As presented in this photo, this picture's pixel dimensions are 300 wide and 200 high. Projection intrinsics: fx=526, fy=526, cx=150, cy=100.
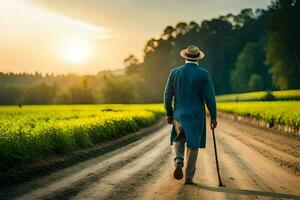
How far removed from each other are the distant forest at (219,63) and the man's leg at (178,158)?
3387 inches

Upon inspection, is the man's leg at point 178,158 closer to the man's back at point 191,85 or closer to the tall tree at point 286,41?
the man's back at point 191,85

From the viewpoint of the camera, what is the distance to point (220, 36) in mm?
158875

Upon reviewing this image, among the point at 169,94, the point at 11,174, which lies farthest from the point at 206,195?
the point at 11,174

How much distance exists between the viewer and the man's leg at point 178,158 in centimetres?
968

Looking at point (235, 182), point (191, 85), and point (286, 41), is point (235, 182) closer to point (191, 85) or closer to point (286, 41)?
point (191, 85)

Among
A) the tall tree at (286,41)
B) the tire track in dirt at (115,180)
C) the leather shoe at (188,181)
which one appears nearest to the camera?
the tire track in dirt at (115,180)

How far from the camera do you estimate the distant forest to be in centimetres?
9444

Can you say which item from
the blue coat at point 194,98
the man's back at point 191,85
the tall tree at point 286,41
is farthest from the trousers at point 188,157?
the tall tree at point 286,41

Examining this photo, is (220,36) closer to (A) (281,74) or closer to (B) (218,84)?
(B) (218,84)

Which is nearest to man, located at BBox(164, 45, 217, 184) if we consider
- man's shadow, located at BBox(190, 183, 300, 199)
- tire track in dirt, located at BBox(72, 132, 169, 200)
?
man's shadow, located at BBox(190, 183, 300, 199)

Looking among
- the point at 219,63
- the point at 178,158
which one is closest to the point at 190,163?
the point at 178,158

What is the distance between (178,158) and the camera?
983 cm

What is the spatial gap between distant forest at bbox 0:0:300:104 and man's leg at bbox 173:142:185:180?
8602cm

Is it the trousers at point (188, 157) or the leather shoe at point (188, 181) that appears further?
the trousers at point (188, 157)
